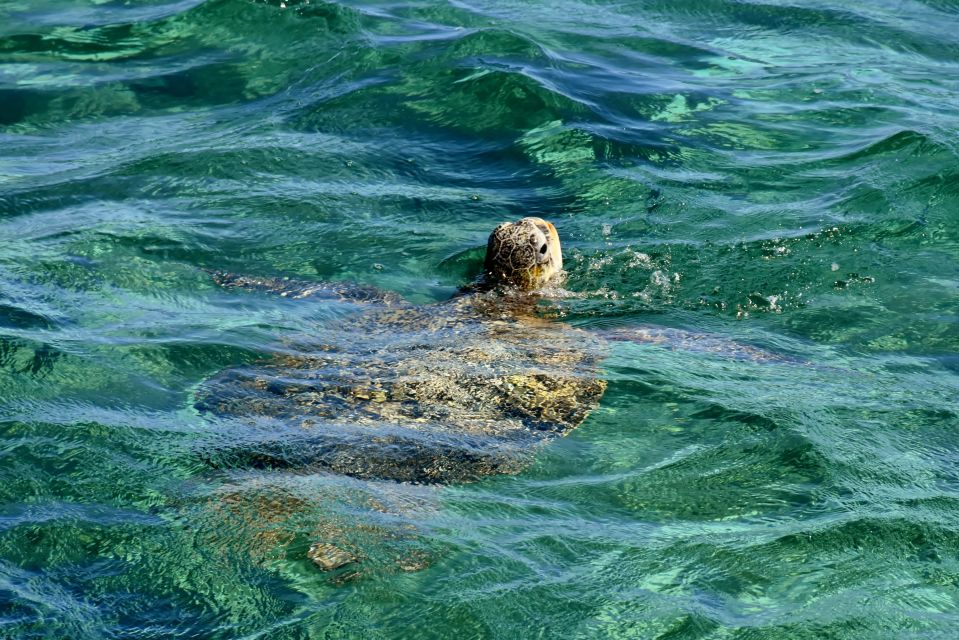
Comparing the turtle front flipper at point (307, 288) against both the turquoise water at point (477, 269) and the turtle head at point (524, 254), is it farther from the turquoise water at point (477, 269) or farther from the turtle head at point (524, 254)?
the turtle head at point (524, 254)

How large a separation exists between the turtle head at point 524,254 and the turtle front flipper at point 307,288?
0.79 meters

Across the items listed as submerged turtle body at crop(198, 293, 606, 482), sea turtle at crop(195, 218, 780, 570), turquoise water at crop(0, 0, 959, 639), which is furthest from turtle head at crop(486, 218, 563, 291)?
submerged turtle body at crop(198, 293, 606, 482)

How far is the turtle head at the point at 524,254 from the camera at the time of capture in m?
8.26

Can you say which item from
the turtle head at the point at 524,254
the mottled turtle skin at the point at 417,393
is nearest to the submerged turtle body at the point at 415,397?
the mottled turtle skin at the point at 417,393

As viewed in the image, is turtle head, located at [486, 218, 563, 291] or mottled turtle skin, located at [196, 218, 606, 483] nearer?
mottled turtle skin, located at [196, 218, 606, 483]

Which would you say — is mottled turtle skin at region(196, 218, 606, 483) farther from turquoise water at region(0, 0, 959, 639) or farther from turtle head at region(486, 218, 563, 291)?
turtle head at region(486, 218, 563, 291)

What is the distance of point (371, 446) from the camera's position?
582cm

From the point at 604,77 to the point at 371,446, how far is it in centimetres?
740

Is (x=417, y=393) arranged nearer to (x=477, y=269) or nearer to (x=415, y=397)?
(x=415, y=397)

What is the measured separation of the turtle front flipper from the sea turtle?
2cm

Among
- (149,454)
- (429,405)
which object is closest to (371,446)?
(429,405)

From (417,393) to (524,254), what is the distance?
2.22 m

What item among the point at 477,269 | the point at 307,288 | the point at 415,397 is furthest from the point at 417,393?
the point at 477,269

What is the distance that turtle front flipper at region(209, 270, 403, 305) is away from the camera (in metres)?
8.12
